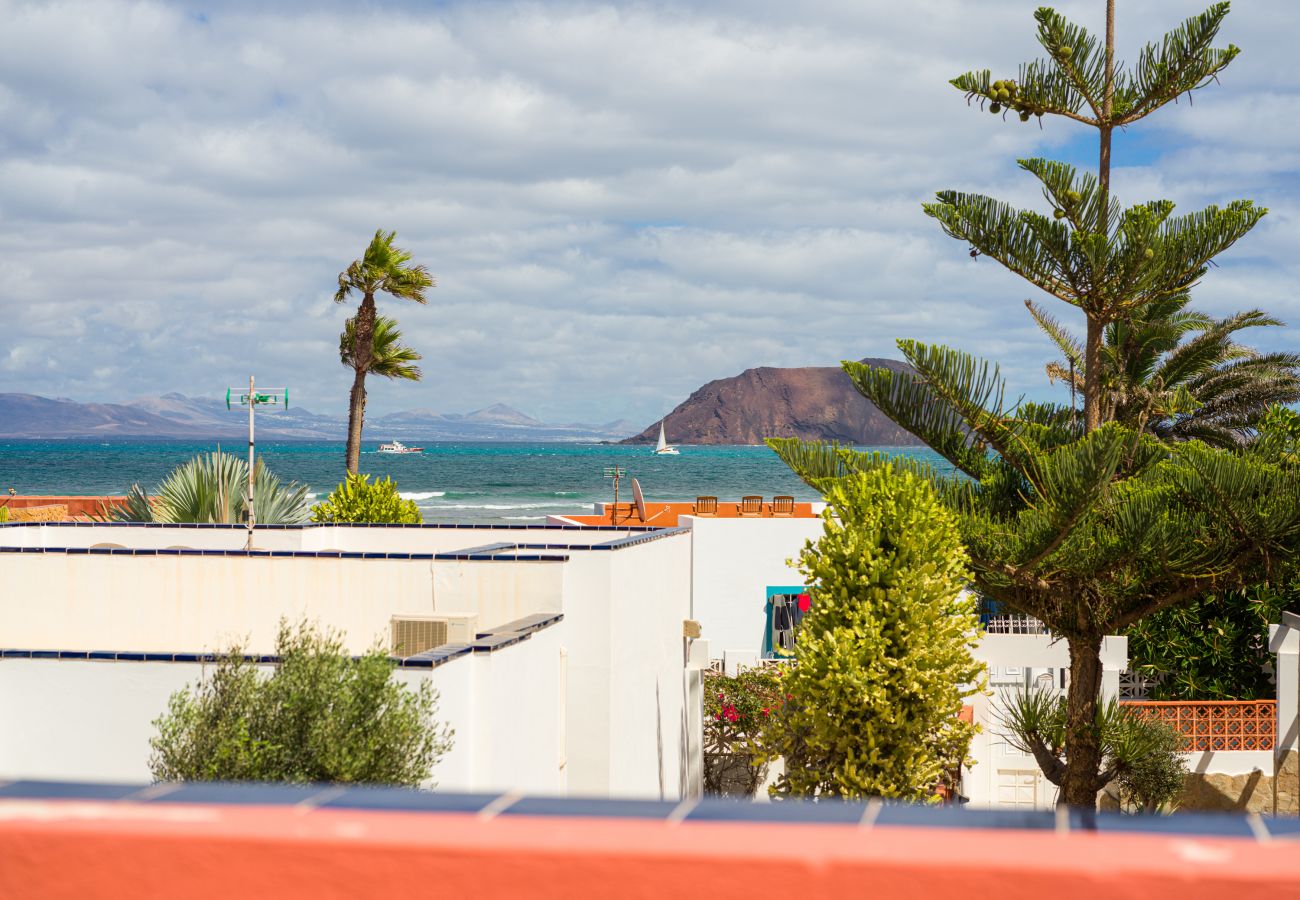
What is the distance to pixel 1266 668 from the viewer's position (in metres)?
15.9

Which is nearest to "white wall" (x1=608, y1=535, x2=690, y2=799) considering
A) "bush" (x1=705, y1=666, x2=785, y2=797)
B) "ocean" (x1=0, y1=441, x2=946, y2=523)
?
"bush" (x1=705, y1=666, x2=785, y2=797)

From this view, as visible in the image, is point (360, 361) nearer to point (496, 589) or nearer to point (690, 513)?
point (690, 513)

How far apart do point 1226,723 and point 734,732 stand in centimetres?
561

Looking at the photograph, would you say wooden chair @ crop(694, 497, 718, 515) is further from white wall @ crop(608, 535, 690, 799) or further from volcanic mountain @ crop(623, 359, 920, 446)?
volcanic mountain @ crop(623, 359, 920, 446)

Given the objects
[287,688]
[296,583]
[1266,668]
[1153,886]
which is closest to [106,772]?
[287,688]

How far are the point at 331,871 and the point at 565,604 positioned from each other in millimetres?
7410

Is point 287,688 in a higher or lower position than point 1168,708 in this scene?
higher

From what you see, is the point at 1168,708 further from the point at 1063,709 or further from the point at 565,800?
the point at 565,800

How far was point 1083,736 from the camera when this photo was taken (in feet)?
31.0

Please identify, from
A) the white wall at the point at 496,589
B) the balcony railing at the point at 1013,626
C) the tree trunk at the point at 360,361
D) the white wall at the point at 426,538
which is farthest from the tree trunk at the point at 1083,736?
the tree trunk at the point at 360,361

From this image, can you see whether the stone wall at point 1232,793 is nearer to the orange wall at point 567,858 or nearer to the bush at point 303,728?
the bush at point 303,728

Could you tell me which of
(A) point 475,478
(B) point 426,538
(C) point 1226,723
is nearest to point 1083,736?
(C) point 1226,723

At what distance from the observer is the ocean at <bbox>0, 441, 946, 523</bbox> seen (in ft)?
249


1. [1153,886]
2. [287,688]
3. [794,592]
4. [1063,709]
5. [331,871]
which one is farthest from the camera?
[794,592]
